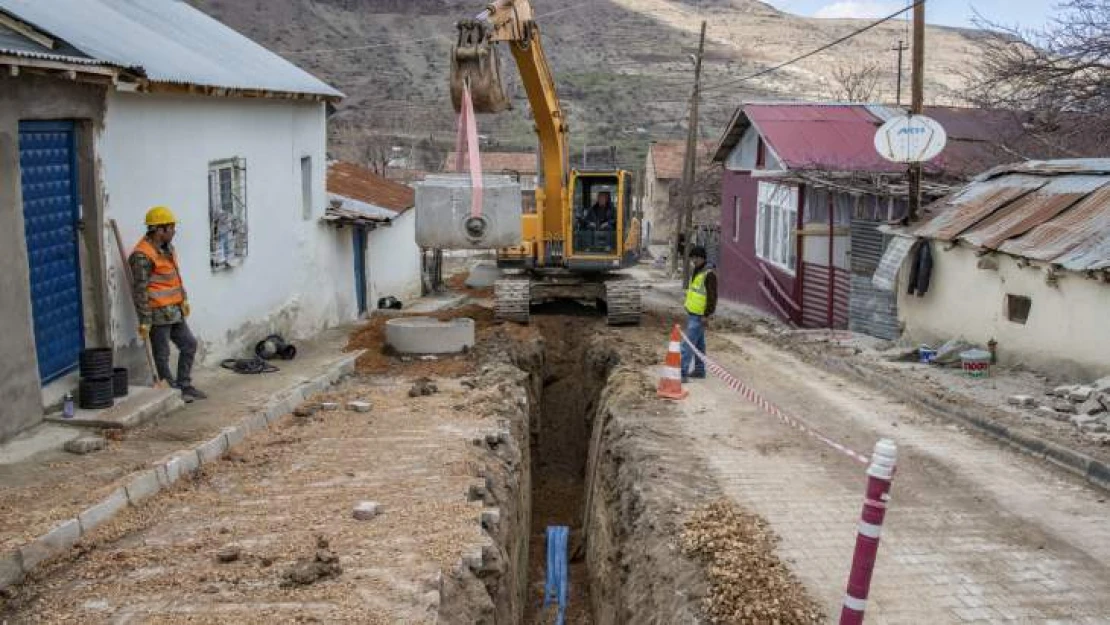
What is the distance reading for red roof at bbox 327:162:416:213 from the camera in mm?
22250

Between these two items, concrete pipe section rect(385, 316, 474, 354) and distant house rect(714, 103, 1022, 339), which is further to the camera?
distant house rect(714, 103, 1022, 339)

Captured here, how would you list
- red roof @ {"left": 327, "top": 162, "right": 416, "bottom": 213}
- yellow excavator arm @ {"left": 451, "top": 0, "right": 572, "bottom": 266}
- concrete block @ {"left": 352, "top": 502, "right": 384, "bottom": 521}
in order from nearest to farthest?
1. concrete block @ {"left": 352, "top": 502, "right": 384, "bottom": 521}
2. yellow excavator arm @ {"left": 451, "top": 0, "right": 572, "bottom": 266}
3. red roof @ {"left": 327, "top": 162, "right": 416, "bottom": 213}

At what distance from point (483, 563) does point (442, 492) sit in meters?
1.21

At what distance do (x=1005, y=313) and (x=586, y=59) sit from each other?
81.6 meters

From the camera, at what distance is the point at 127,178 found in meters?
9.90

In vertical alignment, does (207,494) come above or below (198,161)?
below

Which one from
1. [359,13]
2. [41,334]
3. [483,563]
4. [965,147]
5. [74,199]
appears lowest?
[483,563]

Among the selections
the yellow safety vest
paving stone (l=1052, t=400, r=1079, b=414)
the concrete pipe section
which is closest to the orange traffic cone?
the yellow safety vest

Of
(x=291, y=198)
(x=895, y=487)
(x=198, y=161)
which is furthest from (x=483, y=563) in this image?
(x=291, y=198)

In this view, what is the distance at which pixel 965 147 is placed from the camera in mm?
23141

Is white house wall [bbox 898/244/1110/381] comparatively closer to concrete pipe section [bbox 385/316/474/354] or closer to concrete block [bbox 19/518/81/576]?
concrete pipe section [bbox 385/316/474/354]

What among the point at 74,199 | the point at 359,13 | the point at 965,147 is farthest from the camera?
the point at 359,13

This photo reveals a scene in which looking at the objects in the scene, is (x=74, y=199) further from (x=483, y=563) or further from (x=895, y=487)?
(x=895, y=487)

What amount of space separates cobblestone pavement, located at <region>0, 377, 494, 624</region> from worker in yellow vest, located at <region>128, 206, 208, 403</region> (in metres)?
1.29
